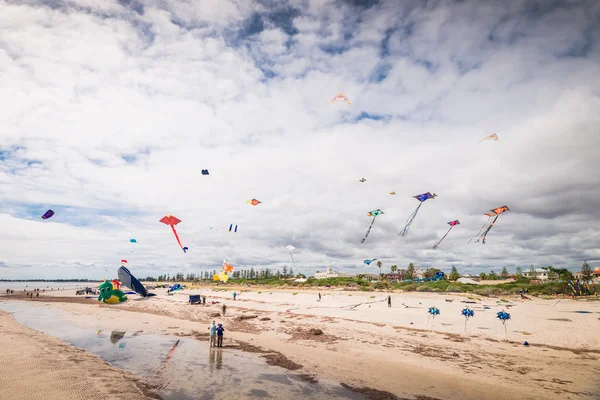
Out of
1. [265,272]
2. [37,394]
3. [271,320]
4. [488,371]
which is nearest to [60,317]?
[271,320]

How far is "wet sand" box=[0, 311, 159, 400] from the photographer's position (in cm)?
1002

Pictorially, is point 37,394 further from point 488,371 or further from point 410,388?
point 488,371

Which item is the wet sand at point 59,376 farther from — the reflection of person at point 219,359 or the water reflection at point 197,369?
the reflection of person at point 219,359

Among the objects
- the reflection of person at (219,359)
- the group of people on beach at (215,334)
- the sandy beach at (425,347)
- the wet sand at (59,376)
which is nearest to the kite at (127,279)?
the sandy beach at (425,347)

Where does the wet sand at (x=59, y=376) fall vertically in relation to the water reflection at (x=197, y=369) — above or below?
above

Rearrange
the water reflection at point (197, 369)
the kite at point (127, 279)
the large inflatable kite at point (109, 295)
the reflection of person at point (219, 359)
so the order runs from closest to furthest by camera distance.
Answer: the water reflection at point (197, 369)
the reflection of person at point (219, 359)
the large inflatable kite at point (109, 295)
the kite at point (127, 279)

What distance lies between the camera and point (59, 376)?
1166 centimetres

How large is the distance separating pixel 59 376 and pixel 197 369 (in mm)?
5324

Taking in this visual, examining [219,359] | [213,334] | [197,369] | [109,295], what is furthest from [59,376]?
[109,295]

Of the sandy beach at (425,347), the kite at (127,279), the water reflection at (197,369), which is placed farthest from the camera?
the kite at (127,279)

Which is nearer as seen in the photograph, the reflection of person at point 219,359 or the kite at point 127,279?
the reflection of person at point 219,359

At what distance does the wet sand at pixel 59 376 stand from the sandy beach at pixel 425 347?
6596 mm

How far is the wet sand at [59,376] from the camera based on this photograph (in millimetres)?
10023

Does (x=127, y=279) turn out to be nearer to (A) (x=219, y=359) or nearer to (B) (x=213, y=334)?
(B) (x=213, y=334)
